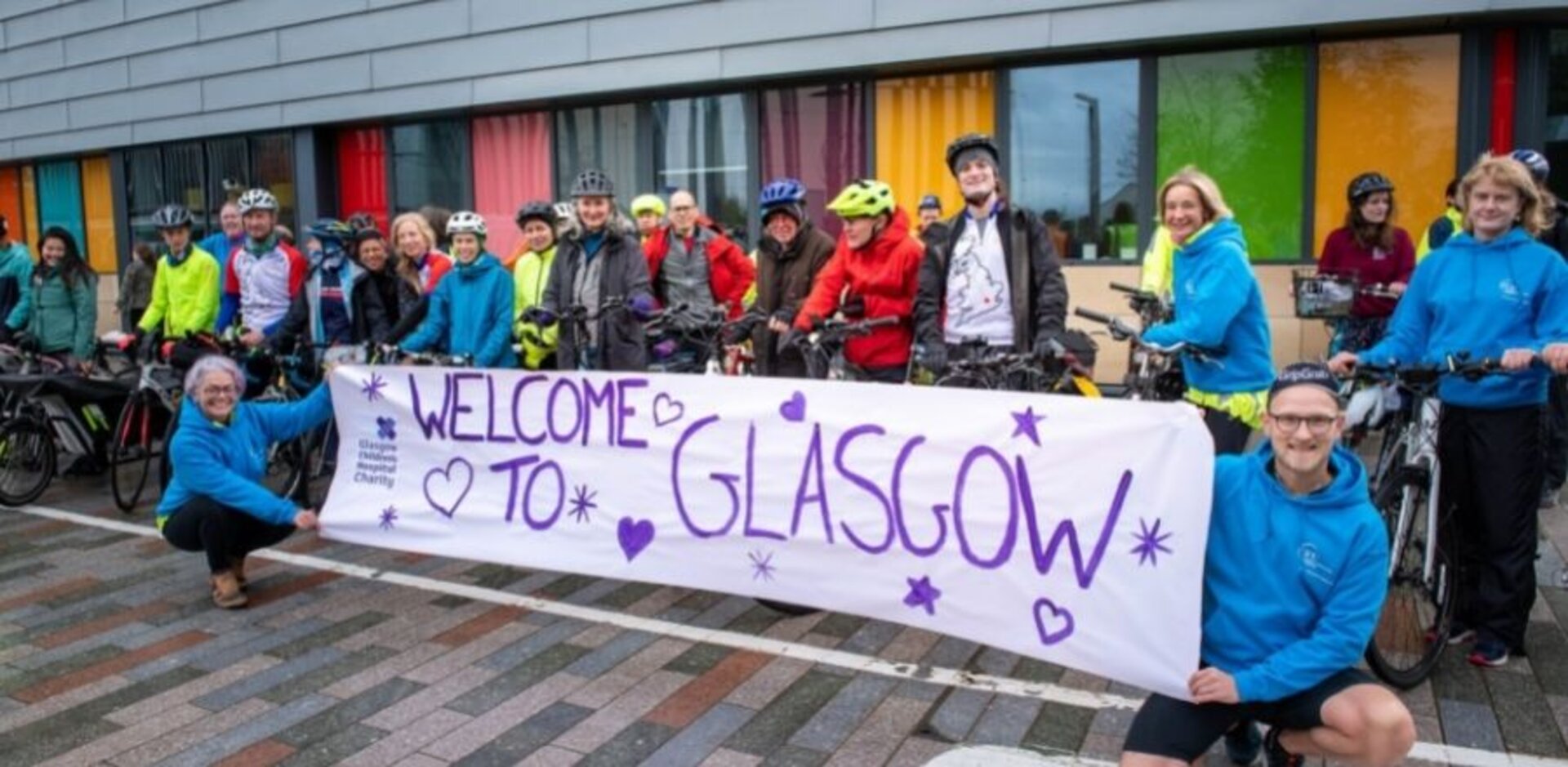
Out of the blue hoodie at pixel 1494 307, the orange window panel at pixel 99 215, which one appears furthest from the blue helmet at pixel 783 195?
the orange window panel at pixel 99 215

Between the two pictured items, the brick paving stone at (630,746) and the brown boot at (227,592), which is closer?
A: the brick paving stone at (630,746)

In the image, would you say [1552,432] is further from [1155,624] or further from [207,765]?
[207,765]

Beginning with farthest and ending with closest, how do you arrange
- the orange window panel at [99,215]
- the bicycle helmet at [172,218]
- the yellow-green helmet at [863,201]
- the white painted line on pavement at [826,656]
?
1. the orange window panel at [99,215]
2. the bicycle helmet at [172,218]
3. the yellow-green helmet at [863,201]
4. the white painted line on pavement at [826,656]

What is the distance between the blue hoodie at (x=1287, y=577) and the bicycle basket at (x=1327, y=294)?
4.47 m

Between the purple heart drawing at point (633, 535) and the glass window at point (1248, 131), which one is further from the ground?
the glass window at point (1248, 131)

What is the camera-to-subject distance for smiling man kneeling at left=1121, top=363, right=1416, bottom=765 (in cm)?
286

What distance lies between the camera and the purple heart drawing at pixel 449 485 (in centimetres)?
517

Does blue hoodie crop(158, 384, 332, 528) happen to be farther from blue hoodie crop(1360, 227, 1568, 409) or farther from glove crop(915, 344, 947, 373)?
blue hoodie crop(1360, 227, 1568, 409)

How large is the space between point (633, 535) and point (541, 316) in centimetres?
240

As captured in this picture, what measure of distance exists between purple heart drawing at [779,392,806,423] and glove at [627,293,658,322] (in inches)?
96.3

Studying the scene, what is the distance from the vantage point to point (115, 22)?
15719 mm

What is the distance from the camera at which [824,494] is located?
4.14 meters

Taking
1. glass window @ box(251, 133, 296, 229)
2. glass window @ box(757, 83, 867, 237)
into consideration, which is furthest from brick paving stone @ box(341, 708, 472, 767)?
glass window @ box(251, 133, 296, 229)

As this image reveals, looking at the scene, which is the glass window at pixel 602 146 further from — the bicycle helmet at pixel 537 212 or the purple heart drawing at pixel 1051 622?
the purple heart drawing at pixel 1051 622
